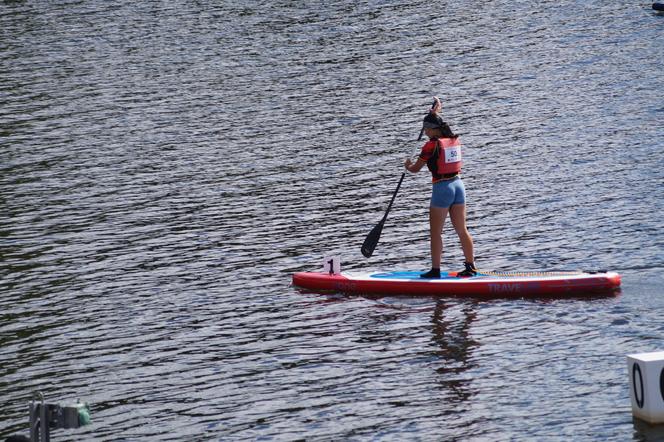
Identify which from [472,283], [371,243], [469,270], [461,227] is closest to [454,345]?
[472,283]

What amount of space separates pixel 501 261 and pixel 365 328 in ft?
11.6

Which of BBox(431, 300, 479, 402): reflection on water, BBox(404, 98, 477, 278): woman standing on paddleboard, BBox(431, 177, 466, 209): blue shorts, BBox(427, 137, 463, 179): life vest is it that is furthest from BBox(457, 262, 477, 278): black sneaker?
BBox(427, 137, 463, 179): life vest

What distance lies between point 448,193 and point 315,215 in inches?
222

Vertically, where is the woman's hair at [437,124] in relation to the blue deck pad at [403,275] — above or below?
above

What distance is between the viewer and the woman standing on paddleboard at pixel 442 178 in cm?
1734

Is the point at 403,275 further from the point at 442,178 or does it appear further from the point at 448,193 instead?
the point at 442,178

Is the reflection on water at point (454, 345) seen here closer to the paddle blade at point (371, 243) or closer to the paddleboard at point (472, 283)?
the paddleboard at point (472, 283)

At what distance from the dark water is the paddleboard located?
259 millimetres

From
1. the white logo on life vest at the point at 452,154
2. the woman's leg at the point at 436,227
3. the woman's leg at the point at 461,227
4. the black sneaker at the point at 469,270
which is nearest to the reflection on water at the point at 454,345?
the black sneaker at the point at 469,270

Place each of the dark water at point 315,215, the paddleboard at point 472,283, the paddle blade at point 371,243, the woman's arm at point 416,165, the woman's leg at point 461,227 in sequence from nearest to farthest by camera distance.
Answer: the dark water at point 315,215, the paddleboard at point 472,283, the woman's arm at point 416,165, the woman's leg at point 461,227, the paddle blade at point 371,243

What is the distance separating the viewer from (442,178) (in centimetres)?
1752

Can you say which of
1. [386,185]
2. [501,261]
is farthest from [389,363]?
[386,185]

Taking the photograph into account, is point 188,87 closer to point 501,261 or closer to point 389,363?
point 501,261

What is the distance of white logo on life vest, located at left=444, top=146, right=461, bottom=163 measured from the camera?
17.4 meters
